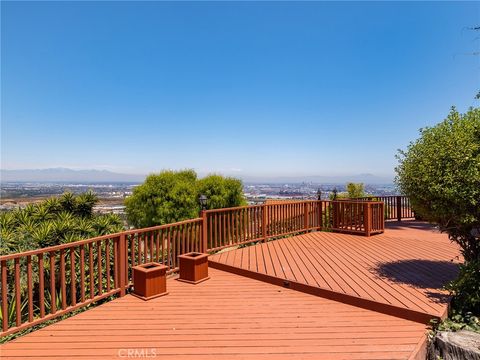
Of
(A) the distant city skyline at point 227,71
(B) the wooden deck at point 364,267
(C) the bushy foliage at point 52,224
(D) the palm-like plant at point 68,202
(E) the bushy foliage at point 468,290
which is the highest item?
(A) the distant city skyline at point 227,71

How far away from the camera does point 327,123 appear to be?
18734 millimetres

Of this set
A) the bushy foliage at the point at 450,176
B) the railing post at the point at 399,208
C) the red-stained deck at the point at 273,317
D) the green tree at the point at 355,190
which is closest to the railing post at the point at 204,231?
the red-stained deck at the point at 273,317

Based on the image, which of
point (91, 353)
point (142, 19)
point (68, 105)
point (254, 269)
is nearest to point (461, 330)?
point (254, 269)

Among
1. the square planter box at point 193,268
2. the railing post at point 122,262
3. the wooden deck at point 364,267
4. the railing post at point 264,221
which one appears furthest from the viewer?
the railing post at point 264,221

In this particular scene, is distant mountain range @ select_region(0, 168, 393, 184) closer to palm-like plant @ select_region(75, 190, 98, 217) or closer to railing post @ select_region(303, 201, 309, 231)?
railing post @ select_region(303, 201, 309, 231)

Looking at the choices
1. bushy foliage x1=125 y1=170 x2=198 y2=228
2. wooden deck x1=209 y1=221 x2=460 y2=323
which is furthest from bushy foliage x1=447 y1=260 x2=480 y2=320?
bushy foliage x1=125 y1=170 x2=198 y2=228

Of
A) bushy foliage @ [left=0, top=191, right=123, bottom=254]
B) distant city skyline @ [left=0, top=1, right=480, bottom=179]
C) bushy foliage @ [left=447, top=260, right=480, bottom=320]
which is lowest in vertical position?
bushy foliage @ [left=447, top=260, right=480, bottom=320]

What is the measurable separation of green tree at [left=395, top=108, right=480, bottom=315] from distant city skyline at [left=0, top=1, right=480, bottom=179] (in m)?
0.26

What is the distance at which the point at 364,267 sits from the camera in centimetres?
459

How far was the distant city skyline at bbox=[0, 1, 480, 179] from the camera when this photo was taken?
7.11 meters

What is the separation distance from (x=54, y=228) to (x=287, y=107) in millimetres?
13413

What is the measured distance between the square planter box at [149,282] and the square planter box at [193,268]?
532 millimetres

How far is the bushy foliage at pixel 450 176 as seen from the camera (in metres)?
3.08

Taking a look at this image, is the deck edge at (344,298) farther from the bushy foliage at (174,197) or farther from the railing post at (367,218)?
the railing post at (367,218)
